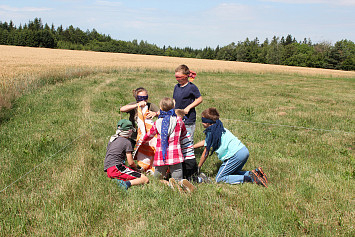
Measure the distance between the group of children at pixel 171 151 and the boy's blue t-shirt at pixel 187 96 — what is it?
321 mm

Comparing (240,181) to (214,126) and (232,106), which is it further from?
(232,106)

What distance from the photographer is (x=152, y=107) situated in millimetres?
5266

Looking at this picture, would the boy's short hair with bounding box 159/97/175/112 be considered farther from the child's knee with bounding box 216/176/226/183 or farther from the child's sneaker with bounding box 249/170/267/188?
the child's sneaker with bounding box 249/170/267/188

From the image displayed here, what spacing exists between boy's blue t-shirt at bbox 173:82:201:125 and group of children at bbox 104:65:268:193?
0.32 m

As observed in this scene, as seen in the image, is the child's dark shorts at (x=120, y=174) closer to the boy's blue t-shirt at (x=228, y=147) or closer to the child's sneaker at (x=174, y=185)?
the child's sneaker at (x=174, y=185)

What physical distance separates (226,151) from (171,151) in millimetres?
1086

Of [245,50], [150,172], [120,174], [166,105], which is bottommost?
[150,172]

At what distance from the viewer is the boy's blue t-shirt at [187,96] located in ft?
17.5

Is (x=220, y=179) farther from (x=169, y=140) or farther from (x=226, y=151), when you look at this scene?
(x=169, y=140)

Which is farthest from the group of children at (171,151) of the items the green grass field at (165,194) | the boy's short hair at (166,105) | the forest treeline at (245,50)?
the forest treeline at (245,50)

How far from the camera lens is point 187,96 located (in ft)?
17.5

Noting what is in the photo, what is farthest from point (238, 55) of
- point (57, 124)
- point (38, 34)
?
point (57, 124)

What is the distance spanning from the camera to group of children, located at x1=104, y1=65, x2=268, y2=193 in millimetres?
4316

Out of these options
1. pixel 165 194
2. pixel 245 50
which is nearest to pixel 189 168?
pixel 165 194
